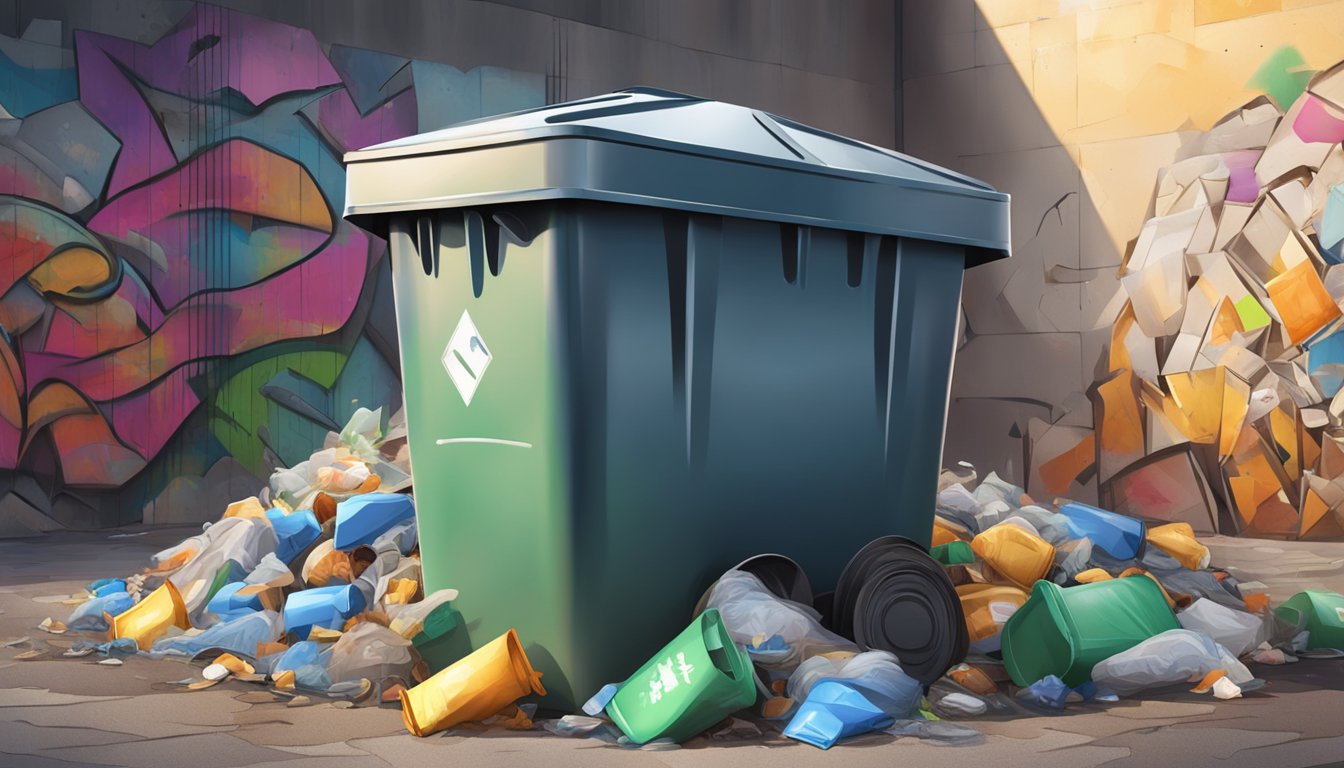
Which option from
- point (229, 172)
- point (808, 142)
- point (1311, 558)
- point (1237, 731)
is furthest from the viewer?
point (229, 172)

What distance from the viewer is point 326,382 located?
7.84m

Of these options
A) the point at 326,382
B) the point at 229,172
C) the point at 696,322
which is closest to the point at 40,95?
the point at 229,172

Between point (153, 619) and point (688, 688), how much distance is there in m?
2.07

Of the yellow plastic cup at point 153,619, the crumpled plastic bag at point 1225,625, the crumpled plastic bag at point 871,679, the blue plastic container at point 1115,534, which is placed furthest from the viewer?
the blue plastic container at point 1115,534

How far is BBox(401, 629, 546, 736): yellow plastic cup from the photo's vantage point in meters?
3.19

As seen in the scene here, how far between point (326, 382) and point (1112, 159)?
17.3 ft

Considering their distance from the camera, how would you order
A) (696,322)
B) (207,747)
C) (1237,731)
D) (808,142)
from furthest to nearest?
(808,142) < (696,322) < (1237,731) < (207,747)

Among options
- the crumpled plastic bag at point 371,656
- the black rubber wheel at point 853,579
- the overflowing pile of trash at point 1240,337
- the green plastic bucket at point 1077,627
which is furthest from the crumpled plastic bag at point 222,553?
the overflowing pile of trash at point 1240,337

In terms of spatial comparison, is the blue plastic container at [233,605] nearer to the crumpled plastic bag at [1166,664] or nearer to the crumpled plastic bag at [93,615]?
the crumpled plastic bag at [93,615]

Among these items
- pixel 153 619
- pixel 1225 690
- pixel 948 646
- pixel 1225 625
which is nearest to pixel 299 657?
pixel 153 619

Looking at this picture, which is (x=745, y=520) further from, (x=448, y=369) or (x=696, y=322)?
(x=448, y=369)

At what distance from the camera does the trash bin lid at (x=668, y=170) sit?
10.7 ft

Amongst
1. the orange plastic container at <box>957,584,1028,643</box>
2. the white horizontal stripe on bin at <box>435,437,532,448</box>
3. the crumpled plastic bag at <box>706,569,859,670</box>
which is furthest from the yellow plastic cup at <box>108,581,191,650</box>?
the orange plastic container at <box>957,584,1028,643</box>

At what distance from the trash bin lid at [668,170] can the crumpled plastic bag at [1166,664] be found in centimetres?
137
